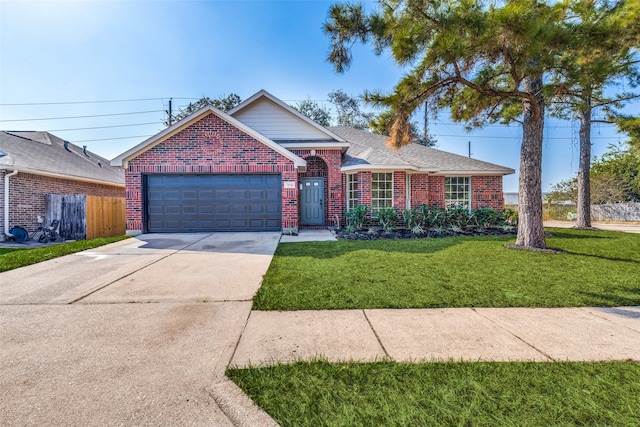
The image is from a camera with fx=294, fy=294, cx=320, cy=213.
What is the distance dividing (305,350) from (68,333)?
7.88ft

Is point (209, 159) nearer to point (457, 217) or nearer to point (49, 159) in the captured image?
point (49, 159)

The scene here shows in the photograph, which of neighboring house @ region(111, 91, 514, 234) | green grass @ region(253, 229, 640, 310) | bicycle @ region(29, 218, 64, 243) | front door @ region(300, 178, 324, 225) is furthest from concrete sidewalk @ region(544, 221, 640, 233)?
bicycle @ region(29, 218, 64, 243)

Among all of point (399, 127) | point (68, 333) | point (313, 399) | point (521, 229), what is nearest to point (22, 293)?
point (68, 333)

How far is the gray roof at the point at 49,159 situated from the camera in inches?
455

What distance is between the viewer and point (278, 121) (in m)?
13.2

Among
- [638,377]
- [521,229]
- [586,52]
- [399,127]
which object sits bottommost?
[638,377]

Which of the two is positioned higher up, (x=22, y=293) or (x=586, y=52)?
(x=586, y=52)

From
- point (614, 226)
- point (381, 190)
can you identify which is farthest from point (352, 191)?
point (614, 226)

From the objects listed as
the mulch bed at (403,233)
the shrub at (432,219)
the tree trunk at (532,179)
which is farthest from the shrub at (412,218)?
the tree trunk at (532,179)

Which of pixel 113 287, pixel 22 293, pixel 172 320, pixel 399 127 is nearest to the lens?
pixel 172 320

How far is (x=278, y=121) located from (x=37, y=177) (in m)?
9.89

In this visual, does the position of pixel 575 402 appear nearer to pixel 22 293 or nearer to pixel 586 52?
pixel 22 293

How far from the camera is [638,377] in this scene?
2.13m

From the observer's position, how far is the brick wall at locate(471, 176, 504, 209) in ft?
45.1
